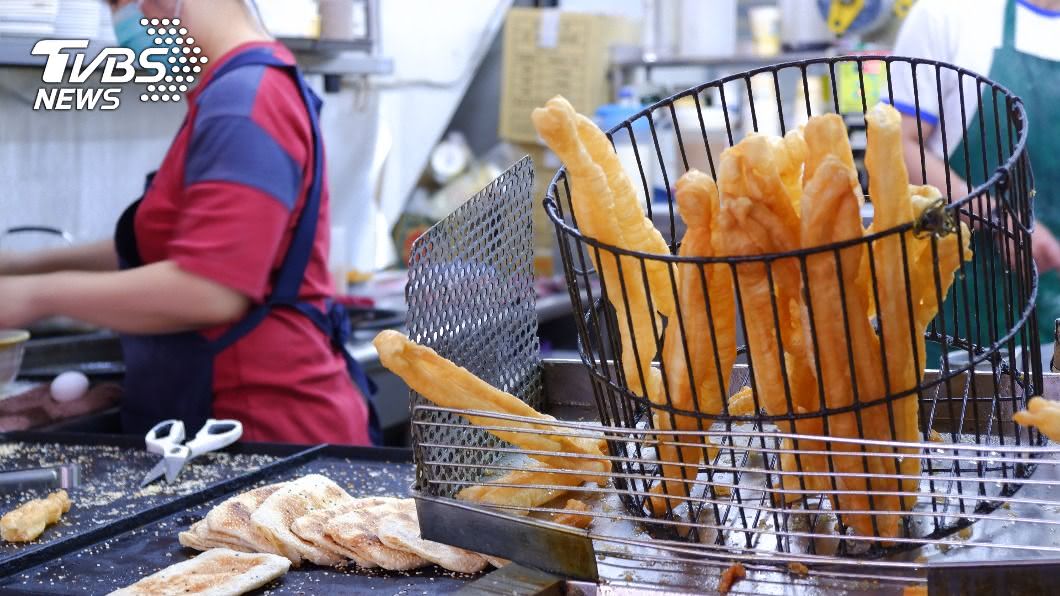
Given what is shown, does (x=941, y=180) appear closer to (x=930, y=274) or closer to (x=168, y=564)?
(x=930, y=274)

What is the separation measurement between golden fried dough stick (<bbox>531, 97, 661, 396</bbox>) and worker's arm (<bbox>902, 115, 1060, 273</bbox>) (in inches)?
56.6

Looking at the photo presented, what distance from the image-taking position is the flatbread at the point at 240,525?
1.22 m

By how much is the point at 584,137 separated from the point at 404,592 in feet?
1.54

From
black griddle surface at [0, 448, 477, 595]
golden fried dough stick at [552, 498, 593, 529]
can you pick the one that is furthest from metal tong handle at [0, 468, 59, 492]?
golden fried dough stick at [552, 498, 593, 529]

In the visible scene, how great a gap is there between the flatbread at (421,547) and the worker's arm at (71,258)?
152 cm

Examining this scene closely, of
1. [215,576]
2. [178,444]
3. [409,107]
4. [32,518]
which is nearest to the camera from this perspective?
[215,576]

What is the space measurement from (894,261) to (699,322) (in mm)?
160

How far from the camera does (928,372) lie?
119 centimetres

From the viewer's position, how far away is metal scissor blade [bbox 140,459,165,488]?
5.24 ft

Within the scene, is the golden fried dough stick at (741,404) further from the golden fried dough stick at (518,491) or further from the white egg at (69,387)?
the white egg at (69,387)

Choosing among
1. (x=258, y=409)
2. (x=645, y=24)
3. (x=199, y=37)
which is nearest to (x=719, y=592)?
(x=258, y=409)

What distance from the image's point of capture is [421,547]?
1.13m

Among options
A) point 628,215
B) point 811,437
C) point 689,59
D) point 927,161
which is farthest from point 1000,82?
point 811,437

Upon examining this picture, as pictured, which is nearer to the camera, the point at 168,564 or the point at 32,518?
the point at 168,564
